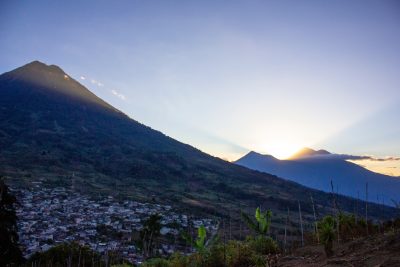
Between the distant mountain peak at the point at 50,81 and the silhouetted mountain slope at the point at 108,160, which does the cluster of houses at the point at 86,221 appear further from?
the distant mountain peak at the point at 50,81

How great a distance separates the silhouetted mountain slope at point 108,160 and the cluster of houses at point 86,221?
715 centimetres

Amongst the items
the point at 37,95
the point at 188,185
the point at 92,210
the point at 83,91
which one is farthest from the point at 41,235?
the point at 83,91

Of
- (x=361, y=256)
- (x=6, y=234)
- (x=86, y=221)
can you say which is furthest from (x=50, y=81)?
(x=361, y=256)

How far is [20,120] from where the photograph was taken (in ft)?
359

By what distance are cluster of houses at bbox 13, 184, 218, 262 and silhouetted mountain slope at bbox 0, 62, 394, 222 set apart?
715 cm

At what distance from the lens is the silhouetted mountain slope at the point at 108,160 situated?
69562mm

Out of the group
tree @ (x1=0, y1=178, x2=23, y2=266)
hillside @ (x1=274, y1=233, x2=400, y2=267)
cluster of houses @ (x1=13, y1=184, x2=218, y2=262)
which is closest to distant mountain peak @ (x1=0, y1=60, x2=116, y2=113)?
cluster of houses @ (x1=13, y1=184, x2=218, y2=262)

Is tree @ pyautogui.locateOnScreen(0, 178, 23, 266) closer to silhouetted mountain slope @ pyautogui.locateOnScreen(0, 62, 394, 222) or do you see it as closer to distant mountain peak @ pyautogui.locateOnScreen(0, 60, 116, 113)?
silhouetted mountain slope @ pyautogui.locateOnScreen(0, 62, 394, 222)

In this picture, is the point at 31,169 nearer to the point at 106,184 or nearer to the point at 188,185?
the point at 106,184

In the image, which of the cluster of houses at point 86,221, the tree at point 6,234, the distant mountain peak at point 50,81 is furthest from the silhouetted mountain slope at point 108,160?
the tree at point 6,234

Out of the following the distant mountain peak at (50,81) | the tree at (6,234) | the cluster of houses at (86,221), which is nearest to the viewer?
the tree at (6,234)

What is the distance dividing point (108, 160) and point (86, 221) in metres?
52.1

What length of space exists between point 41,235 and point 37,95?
11251cm

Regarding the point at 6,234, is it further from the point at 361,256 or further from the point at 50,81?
the point at 50,81
